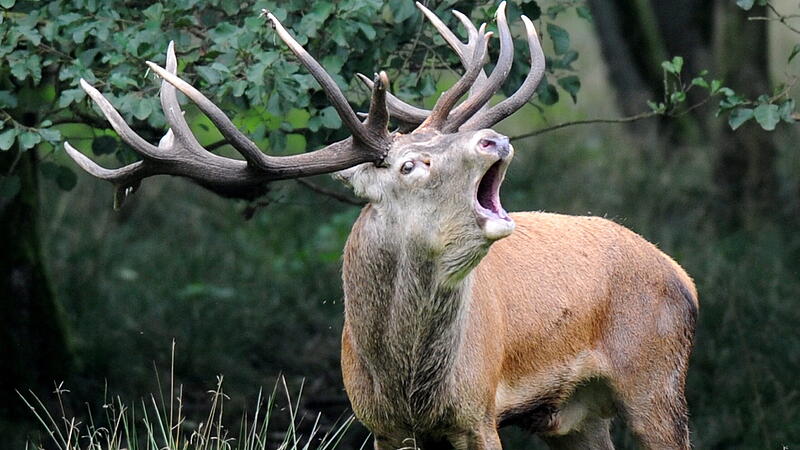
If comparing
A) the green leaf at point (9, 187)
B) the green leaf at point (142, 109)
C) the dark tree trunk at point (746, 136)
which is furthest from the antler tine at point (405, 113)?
the dark tree trunk at point (746, 136)

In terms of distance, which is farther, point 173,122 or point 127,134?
point 173,122

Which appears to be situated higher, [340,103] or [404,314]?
[340,103]

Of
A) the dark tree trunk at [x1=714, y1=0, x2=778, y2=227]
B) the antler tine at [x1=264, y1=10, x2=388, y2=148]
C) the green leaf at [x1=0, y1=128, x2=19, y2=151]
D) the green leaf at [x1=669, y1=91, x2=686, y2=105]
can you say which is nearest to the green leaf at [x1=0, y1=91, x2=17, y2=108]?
the green leaf at [x1=0, y1=128, x2=19, y2=151]

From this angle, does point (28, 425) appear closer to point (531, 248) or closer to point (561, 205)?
point (531, 248)

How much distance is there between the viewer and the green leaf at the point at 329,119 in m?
5.55

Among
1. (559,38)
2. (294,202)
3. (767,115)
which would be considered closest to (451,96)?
(559,38)

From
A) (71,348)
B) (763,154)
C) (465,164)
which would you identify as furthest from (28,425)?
(763,154)

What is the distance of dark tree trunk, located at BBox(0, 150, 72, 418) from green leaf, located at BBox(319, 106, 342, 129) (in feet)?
7.70

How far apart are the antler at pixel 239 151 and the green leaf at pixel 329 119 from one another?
27.2 inches

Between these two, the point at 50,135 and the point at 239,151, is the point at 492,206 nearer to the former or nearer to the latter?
the point at 239,151

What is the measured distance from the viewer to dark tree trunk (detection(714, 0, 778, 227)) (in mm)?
9461

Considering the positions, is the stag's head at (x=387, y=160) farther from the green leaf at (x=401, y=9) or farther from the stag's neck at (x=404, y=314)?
the green leaf at (x=401, y=9)

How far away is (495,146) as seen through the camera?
454 cm

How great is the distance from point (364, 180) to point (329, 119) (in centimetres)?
77
